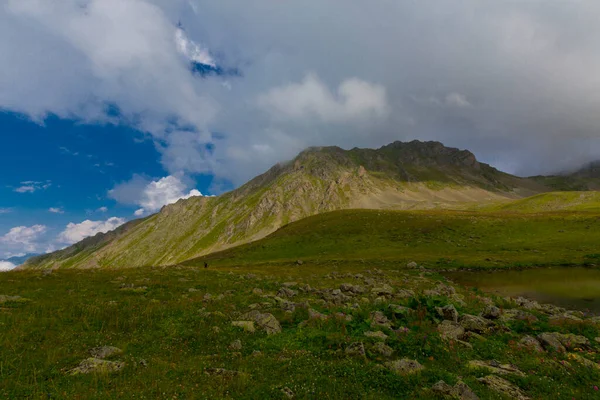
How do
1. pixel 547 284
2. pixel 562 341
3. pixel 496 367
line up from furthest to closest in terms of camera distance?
pixel 547 284 → pixel 562 341 → pixel 496 367

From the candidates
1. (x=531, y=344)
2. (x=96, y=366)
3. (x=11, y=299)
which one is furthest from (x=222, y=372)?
(x=11, y=299)

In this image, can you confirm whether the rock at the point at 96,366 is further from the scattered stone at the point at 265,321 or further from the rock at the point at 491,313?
the rock at the point at 491,313

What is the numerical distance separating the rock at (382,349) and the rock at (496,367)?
297 cm

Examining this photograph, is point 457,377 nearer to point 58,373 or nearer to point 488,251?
point 58,373

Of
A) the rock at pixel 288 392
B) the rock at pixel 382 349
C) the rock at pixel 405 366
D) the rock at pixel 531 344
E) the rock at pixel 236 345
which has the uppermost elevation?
the rock at pixel 236 345

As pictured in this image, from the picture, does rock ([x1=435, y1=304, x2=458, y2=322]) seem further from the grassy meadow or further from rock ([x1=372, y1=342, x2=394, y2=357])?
rock ([x1=372, y1=342, x2=394, y2=357])

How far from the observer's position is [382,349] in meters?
12.7

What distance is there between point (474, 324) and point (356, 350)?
7672mm

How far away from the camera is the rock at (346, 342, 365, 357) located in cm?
1236

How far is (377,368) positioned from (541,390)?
208 inches

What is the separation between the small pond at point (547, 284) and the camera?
1160 inches

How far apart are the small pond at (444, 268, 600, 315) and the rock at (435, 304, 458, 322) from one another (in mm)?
17338

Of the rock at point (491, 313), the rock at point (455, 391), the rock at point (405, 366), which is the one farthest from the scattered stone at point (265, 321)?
the rock at point (491, 313)

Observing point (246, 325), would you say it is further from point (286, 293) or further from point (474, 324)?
point (474, 324)
